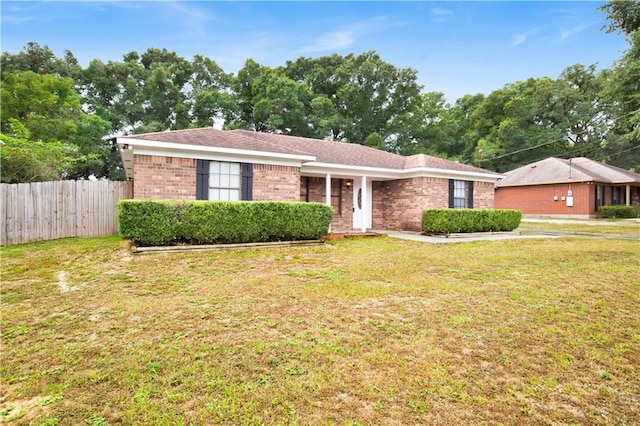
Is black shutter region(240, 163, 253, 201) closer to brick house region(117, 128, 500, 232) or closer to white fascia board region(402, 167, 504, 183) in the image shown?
brick house region(117, 128, 500, 232)

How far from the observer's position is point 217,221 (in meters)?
8.65

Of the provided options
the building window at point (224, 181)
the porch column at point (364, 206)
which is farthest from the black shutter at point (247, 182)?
the porch column at point (364, 206)

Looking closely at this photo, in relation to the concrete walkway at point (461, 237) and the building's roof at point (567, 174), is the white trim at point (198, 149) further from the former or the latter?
the building's roof at point (567, 174)

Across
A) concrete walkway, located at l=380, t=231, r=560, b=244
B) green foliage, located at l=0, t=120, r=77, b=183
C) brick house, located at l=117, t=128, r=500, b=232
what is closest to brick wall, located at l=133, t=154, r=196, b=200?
brick house, located at l=117, t=128, r=500, b=232

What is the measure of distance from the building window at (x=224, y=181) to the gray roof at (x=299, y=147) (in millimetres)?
642

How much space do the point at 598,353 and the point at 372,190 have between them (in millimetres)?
12833

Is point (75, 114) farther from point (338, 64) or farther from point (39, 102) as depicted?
point (338, 64)

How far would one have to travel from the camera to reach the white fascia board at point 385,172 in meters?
12.9

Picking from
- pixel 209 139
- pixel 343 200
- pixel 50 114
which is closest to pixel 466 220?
pixel 343 200

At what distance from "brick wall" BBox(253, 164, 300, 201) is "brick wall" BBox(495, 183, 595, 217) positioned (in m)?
25.2

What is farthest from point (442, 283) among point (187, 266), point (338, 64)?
point (338, 64)

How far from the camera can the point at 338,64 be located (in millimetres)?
35062

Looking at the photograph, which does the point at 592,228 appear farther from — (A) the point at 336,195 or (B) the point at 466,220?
(A) the point at 336,195

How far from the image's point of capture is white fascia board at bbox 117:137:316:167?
9.21 meters
